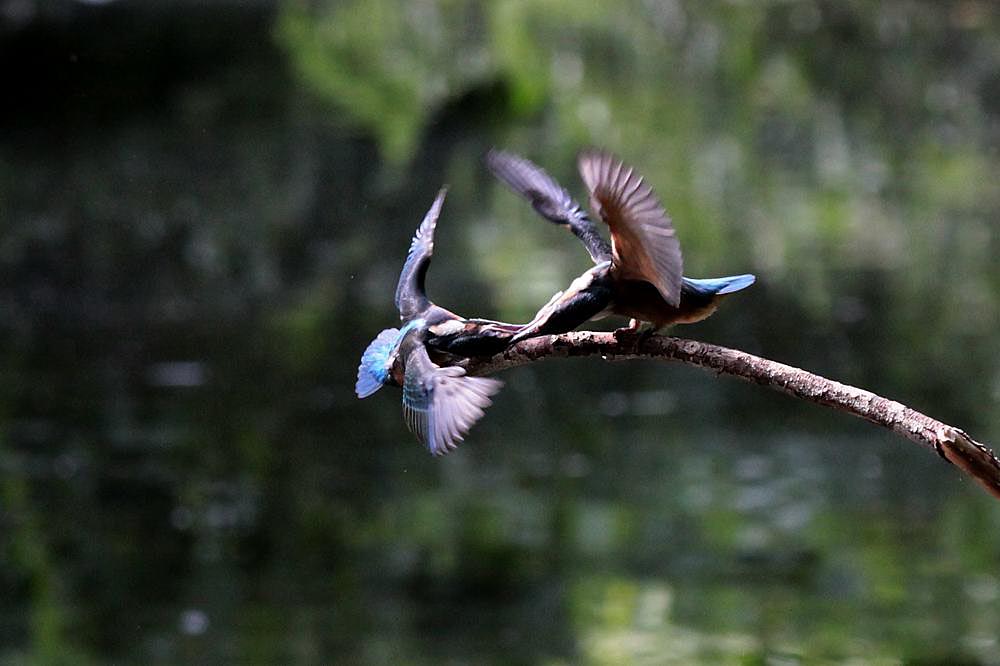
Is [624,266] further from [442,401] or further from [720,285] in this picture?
[442,401]

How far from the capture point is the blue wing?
1.32 m

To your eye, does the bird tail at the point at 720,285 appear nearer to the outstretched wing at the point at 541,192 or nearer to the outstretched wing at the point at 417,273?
the outstretched wing at the point at 541,192

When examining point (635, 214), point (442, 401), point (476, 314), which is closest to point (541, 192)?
point (635, 214)

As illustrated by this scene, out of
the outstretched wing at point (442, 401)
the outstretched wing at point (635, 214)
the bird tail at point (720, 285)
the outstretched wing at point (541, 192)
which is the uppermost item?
the outstretched wing at point (541, 192)

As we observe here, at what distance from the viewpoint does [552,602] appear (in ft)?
18.6

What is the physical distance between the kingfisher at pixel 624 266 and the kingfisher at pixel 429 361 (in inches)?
2.1

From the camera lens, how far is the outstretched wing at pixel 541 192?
1.45 m

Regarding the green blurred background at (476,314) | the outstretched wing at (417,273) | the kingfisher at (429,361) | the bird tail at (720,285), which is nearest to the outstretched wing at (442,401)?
the kingfisher at (429,361)

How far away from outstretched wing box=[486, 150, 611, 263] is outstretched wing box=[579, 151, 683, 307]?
185 mm

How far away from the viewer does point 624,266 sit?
1301 mm

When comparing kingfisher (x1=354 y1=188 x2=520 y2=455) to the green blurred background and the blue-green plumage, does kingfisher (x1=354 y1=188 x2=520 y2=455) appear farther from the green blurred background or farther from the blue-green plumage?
the green blurred background

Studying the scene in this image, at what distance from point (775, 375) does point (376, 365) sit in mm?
375

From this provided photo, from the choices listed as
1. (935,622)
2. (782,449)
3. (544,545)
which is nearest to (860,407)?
(935,622)


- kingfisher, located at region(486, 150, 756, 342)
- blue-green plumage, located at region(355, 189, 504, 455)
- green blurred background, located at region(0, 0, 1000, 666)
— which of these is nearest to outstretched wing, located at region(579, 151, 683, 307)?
kingfisher, located at region(486, 150, 756, 342)
